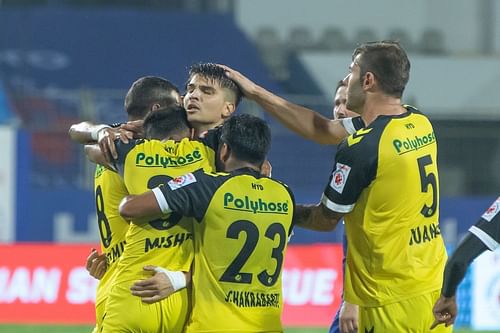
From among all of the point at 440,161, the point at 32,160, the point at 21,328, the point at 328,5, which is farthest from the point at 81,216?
the point at 328,5

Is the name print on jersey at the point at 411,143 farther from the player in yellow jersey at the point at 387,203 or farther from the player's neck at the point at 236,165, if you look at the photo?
the player's neck at the point at 236,165

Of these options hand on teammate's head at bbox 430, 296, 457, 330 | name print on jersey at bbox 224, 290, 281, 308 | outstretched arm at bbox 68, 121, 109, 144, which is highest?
outstretched arm at bbox 68, 121, 109, 144

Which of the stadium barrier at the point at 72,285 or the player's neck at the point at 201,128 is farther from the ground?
the player's neck at the point at 201,128

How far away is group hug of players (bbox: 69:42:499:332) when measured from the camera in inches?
190

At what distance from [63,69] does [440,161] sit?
6.37 m

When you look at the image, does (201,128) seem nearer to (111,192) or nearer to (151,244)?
(111,192)

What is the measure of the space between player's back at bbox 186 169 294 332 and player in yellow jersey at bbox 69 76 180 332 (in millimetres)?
624

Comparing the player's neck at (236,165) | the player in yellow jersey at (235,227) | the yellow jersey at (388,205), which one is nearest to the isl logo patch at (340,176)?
the yellow jersey at (388,205)

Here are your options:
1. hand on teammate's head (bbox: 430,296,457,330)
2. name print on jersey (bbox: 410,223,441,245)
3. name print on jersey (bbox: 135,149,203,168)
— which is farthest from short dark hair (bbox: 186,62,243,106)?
hand on teammate's head (bbox: 430,296,457,330)

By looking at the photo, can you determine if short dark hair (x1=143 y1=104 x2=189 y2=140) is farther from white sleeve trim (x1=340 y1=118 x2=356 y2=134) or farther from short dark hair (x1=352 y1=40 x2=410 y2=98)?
short dark hair (x1=352 y1=40 x2=410 y2=98)

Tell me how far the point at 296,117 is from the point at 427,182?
2.58 ft

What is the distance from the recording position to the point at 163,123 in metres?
5.23

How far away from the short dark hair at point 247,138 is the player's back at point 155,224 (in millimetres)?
279

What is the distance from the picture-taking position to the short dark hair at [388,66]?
199 inches
